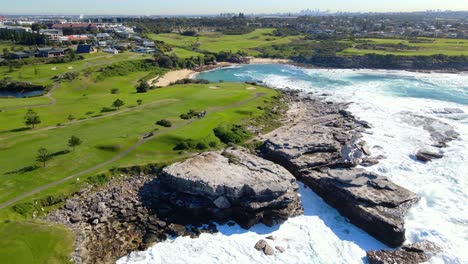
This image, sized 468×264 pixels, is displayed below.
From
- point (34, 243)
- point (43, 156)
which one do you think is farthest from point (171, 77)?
point (34, 243)

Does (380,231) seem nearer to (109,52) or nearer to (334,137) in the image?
(334,137)

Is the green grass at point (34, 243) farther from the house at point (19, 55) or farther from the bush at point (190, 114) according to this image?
the house at point (19, 55)

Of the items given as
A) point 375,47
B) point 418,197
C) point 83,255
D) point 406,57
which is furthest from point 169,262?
point 375,47

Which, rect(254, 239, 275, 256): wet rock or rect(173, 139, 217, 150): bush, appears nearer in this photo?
rect(254, 239, 275, 256): wet rock

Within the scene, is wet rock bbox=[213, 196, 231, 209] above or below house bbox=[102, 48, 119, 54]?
below

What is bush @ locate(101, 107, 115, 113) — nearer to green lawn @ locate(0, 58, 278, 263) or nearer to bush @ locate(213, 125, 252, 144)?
green lawn @ locate(0, 58, 278, 263)

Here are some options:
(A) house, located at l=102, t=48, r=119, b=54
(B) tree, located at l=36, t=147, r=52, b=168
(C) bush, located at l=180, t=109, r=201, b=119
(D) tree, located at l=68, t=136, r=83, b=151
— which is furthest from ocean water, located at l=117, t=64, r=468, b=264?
(A) house, located at l=102, t=48, r=119, b=54

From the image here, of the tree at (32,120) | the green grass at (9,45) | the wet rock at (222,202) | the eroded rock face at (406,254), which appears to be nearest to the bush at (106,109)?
the tree at (32,120)
